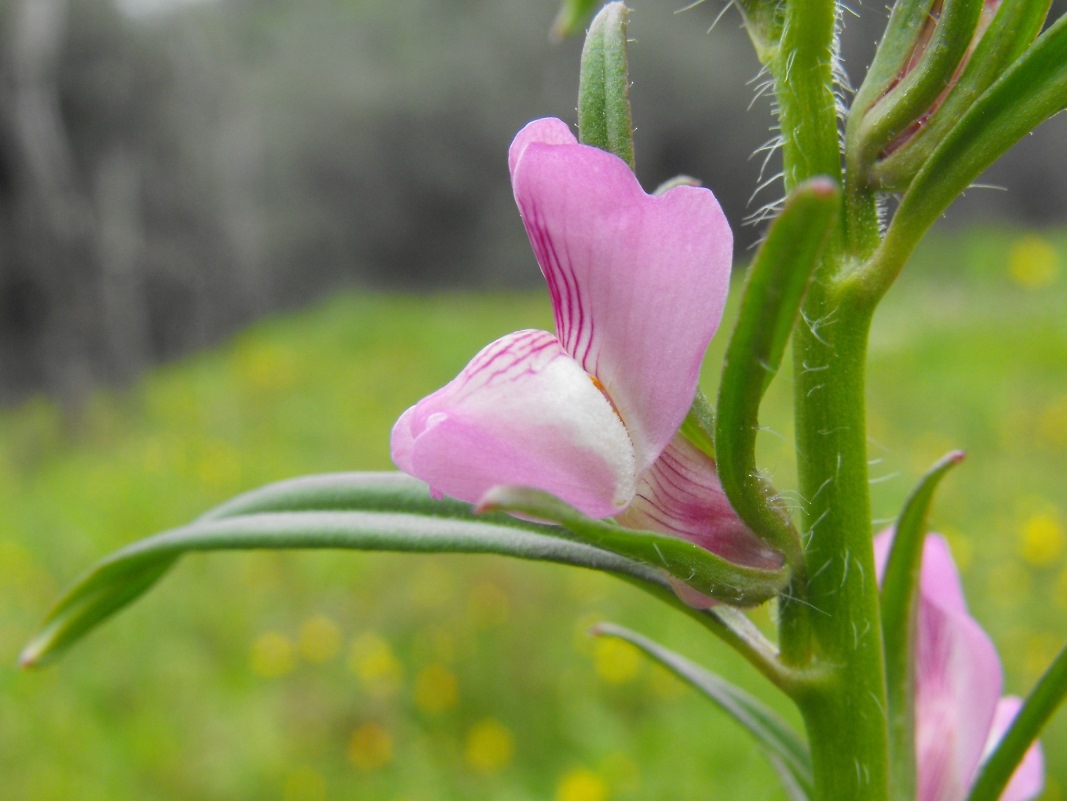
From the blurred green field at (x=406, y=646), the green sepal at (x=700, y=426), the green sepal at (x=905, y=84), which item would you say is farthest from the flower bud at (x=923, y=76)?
the blurred green field at (x=406, y=646)

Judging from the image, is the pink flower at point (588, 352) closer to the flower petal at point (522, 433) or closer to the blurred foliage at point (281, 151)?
the flower petal at point (522, 433)

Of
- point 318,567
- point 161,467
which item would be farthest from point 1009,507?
point 161,467

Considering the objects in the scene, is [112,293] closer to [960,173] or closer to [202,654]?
[202,654]

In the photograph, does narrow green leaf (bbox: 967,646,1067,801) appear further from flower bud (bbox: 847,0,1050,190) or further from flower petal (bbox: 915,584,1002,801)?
flower bud (bbox: 847,0,1050,190)

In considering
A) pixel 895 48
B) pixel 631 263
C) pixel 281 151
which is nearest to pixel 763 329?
pixel 631 263

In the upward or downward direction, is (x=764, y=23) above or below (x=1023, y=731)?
above

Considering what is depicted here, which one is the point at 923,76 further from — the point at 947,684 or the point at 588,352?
the point at 947,684
